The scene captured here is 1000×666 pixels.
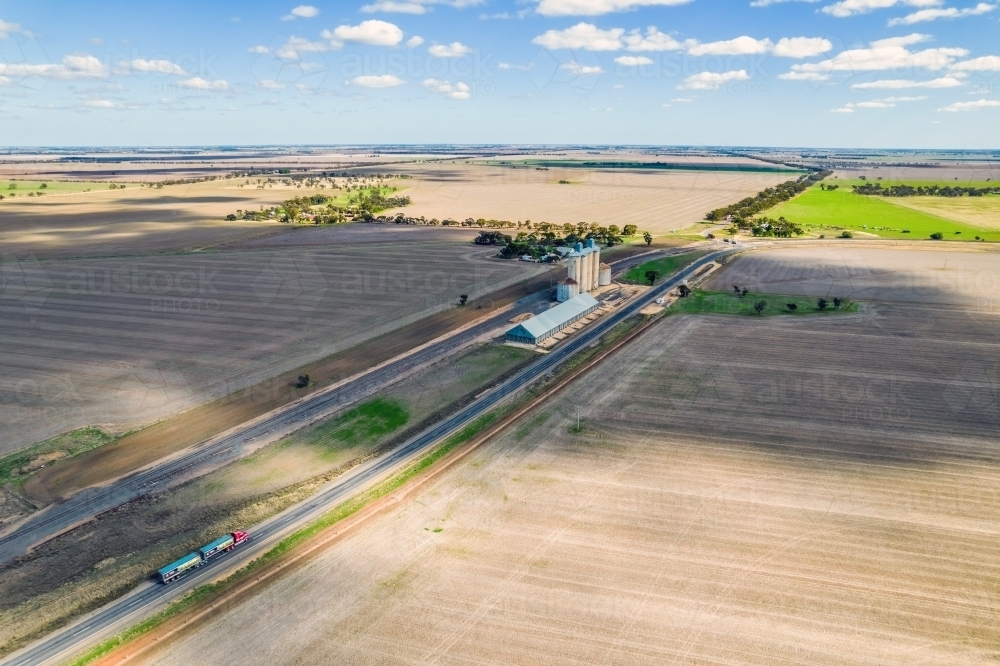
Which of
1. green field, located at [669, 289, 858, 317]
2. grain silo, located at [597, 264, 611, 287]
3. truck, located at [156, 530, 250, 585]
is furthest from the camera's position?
grain silo, located at [597, 264, 611, 287]

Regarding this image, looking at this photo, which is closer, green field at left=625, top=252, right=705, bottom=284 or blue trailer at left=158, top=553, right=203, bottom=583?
blue trailer at left=158, top=553, right=203, bottom=583

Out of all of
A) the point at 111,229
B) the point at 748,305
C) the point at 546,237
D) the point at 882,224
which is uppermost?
the point at 882,224

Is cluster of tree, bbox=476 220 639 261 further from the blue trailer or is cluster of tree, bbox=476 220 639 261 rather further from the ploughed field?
the blue trailer

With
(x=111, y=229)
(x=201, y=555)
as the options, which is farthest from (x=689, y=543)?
(x=111, y=229)

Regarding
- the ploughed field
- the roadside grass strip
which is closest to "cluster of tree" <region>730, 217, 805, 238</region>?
the ploughed field

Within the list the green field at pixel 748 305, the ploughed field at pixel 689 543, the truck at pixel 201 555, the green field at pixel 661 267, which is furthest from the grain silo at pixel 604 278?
the truck at pixel 201 555

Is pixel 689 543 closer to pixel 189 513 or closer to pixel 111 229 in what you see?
pixel 189 513

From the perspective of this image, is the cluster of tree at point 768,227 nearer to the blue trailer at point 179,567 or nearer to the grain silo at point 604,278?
the grain silo at point 604,278

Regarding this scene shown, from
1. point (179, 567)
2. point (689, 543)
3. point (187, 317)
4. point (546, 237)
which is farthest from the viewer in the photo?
point (546, 237)
